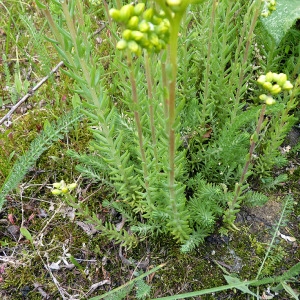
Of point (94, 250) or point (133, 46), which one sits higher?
point (133, 46)

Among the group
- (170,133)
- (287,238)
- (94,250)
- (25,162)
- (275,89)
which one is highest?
(275,89)

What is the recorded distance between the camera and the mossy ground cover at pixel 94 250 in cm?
208

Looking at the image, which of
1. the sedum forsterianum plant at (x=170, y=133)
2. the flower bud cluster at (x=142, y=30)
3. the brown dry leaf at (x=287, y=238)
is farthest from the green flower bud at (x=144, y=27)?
the brown dry leaf at (x=287, y=238)

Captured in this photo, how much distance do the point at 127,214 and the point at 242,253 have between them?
77 centimetres

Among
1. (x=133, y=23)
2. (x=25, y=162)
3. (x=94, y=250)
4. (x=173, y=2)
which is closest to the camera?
(x=173, y=2)

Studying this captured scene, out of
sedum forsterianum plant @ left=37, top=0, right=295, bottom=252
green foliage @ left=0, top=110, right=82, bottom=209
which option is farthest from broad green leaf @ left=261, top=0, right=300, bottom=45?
green foliage @ left=0, top=110, right=82, bottom=209

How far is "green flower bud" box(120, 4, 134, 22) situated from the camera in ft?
3.05

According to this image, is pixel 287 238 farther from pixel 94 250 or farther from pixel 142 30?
pixel 142 30

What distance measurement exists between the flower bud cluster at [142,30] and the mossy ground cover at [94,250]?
1.28 metres

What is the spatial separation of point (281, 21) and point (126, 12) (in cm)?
167

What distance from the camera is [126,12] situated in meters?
0.93

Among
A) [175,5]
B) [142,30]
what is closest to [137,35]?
[142,30]

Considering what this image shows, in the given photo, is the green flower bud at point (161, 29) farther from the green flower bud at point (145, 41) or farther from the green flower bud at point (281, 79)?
the green flower bud at point (281, 79)

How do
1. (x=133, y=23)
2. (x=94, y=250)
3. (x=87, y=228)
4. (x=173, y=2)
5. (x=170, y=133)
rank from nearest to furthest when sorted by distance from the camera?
(x=173, y=2) → (x=133, y=23) → (x=170, y=133) → (x=94, y=250) → (x=87, y=228)
